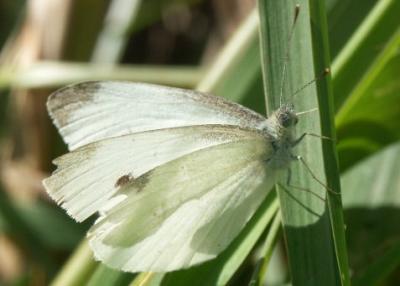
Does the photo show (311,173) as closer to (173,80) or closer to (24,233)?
(173,80)

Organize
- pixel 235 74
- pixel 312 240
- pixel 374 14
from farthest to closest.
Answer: pixel 235 74, pixel 374 14, pixel 312 240

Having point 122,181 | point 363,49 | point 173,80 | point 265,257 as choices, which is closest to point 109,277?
point 122,181

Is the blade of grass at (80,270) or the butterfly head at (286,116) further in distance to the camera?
the blade of grass at (80,270)

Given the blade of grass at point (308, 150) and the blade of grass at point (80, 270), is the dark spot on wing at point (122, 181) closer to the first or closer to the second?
the blade of grass at point (80, 270)

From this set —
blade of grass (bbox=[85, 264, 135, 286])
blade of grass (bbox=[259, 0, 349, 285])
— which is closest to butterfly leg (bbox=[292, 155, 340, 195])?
blade of grass (bbox=[259, 0, 349, 285])

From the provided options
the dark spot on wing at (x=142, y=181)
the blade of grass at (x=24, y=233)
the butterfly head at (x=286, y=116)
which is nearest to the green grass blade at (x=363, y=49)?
the butterfly head at (x=286, y=116)

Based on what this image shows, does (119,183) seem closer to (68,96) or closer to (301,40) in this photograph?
(68,96)

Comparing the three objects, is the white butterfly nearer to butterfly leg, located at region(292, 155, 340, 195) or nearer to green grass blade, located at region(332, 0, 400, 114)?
butterfly leg, located at region(292, 155, 340, 195)

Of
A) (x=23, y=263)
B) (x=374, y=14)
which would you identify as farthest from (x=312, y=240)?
(x=23, y=263)
